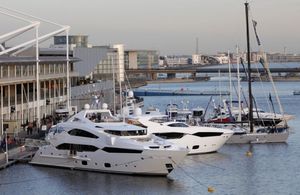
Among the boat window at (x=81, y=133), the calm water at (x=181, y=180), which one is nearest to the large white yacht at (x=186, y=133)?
the calm water at (x=181, y=180)

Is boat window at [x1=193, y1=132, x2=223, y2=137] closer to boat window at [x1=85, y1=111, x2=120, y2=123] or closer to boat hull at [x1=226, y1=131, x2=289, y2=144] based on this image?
boat hull at [x1=226, y1=131, x2=289, y2=144]

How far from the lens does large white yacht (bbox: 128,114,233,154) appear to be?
147ft

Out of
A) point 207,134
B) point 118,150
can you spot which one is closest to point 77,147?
point 118,150

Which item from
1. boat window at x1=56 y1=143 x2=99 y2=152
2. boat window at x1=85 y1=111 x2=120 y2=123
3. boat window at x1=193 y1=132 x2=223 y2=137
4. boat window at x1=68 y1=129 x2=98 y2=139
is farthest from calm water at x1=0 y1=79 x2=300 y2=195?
boat window at x1=85 y1=111 x2=120 y2=123

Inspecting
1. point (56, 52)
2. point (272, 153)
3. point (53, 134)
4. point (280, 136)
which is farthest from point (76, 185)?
point (56, 52)

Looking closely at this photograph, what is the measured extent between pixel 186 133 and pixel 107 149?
9.18m

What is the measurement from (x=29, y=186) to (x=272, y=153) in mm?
18988

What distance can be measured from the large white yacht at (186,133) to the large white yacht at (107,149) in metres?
3.68

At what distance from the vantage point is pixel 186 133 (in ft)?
151

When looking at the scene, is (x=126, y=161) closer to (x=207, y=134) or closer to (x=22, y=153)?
(x=22, y=153)

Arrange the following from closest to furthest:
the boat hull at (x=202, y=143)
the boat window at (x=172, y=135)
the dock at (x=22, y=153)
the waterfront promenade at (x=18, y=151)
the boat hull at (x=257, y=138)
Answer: the dock at (x=22, y=153), the waterfront promenade at (x=18, y=151), the boat window at (x=172, y=135), the boat hull at (x=202, y=143), the boat hull at (x=257, y=138)

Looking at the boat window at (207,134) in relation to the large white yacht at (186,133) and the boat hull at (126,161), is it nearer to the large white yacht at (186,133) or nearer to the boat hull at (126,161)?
the large white yacht at (186,133)

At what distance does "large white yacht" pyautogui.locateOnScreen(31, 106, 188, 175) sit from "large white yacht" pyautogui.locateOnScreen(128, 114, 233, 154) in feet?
12.1

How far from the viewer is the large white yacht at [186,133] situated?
44656 millimetres
